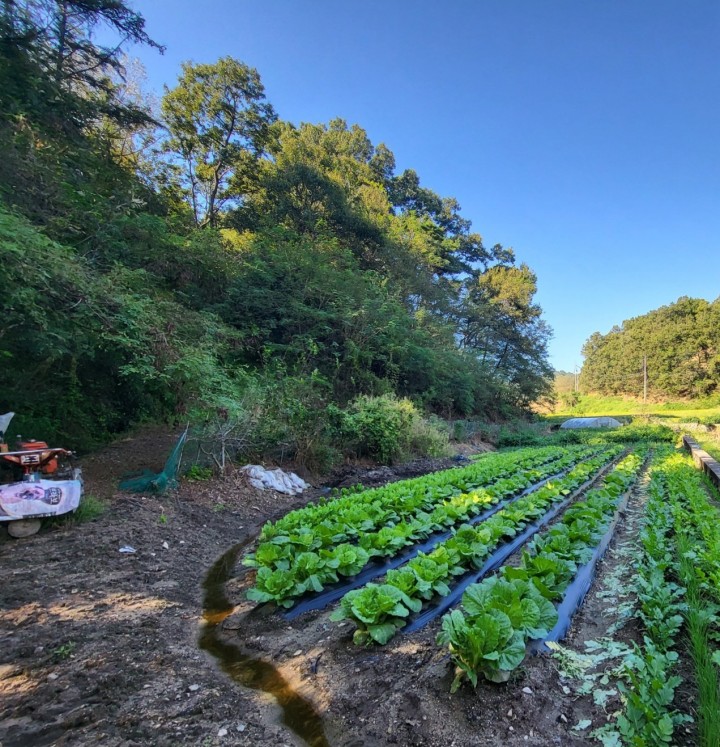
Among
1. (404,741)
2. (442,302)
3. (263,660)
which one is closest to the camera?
(404,741)

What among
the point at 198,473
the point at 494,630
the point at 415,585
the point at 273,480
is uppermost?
the point at 494,630

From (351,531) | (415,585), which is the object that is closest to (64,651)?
(415,585)

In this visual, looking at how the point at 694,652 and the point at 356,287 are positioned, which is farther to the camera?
the point at 356,287

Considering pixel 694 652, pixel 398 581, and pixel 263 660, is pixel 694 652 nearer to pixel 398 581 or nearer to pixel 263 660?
pixel 398 581

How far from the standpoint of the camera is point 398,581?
2.88 meters

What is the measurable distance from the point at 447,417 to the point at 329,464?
12.6 m

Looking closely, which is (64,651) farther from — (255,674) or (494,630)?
(494,630)

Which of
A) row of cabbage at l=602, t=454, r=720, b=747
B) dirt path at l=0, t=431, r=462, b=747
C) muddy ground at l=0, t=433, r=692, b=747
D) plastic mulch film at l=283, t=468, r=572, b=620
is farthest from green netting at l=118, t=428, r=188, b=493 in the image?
row of cabbage at l=602, t=454, r=720, b=747

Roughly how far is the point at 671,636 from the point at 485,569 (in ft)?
4.72

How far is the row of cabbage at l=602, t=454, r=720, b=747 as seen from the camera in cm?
162

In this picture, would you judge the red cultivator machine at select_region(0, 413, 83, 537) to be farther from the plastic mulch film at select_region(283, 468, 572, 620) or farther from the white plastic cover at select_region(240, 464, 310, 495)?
the white plastic cover at select_region(240, 464, 310, 495)

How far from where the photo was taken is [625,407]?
40.5m

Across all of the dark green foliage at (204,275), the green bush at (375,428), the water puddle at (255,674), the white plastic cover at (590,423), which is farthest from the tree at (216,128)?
the white plastic cover at (590,423)

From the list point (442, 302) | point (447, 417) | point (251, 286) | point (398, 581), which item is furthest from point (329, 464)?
point (442, 302)
